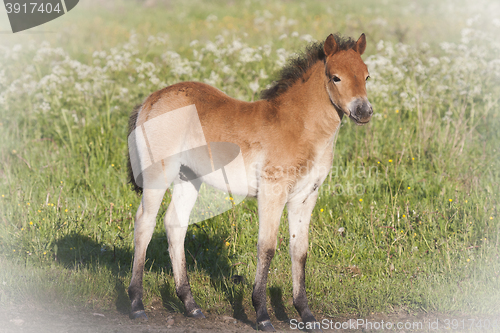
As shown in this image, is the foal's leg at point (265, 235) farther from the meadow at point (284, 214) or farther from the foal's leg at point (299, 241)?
the meadow at point (284, 214)

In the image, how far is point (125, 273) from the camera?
517 centimetres

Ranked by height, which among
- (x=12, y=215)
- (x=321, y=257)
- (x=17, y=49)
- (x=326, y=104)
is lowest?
(x=321, y=257)

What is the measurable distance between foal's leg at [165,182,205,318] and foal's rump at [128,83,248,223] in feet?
0.77

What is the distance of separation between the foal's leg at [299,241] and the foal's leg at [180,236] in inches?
37.1

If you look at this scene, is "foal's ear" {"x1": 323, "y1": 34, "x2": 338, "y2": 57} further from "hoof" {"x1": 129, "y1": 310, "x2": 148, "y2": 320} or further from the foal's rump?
"hoof" {"x1": 129, "y1": 310, "x2": 148, "y2": 320}

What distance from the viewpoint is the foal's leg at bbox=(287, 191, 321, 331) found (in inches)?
167

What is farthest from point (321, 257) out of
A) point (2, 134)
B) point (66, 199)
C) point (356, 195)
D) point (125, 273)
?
point (2, 134)

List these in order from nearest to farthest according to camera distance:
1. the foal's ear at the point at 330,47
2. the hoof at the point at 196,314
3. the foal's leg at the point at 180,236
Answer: the foal's ear at the point at 330,47, the hoof at the point at 196,314, the foal's leg at the point at 180,236

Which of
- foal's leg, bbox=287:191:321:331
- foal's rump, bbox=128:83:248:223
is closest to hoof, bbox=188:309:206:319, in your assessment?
foal's leg, bbox=287:191:321:331

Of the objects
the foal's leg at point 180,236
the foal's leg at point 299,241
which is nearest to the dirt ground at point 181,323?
the foal's leg at point 180,236

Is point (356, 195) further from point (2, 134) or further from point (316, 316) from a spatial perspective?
point (2, 134)

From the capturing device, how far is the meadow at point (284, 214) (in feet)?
15.3

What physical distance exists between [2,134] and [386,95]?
654 centimetres

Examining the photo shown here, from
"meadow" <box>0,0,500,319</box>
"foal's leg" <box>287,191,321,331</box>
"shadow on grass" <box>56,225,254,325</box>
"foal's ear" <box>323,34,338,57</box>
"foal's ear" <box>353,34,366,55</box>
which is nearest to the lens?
"foal's ear" <box>323,34,338,57</box>
